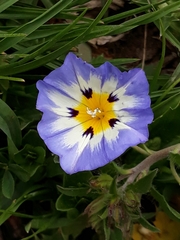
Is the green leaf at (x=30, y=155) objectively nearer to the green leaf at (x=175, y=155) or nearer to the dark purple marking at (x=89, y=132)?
the dark purple marking at (x=89, y=132)

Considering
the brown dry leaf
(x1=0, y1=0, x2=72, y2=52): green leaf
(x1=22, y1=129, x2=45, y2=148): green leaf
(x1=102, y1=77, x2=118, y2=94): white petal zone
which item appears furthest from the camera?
the brown dry leaf

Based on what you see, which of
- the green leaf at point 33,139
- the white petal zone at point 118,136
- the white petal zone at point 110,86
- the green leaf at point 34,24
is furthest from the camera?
the green leaf at point 33,139

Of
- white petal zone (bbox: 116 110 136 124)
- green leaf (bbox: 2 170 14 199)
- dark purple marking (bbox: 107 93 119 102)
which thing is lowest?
green leaf (bbox: 2 170 14 199)

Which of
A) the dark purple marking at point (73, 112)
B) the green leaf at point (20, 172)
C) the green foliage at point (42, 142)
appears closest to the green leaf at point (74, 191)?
the green foliage at point (42, 142)

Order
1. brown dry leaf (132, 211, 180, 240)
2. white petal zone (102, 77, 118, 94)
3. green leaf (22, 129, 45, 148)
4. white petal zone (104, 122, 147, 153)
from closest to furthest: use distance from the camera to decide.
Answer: white petal zone (104, 122, 147, 153) < white petal zone (102, 77, 118, 94) < green leaf (22, 129, 45, 148) < brown dry leaf (132, 211, 180, 240)

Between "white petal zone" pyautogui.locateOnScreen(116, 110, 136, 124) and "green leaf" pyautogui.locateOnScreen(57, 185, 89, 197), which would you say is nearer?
"white petal zone" pyautogui.locateOnScreen(116, 110, 136, 124)

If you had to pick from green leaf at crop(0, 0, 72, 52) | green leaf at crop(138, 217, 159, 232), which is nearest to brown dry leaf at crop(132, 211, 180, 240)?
green leaf at crop(138, 217, 159, 232)

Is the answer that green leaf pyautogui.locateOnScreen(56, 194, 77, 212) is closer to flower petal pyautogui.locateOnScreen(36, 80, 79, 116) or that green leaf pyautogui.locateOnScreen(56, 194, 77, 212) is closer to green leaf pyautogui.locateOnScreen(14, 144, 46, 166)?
green leaf pyautogui.locateOnScreen(14, 144, 46, 166)
